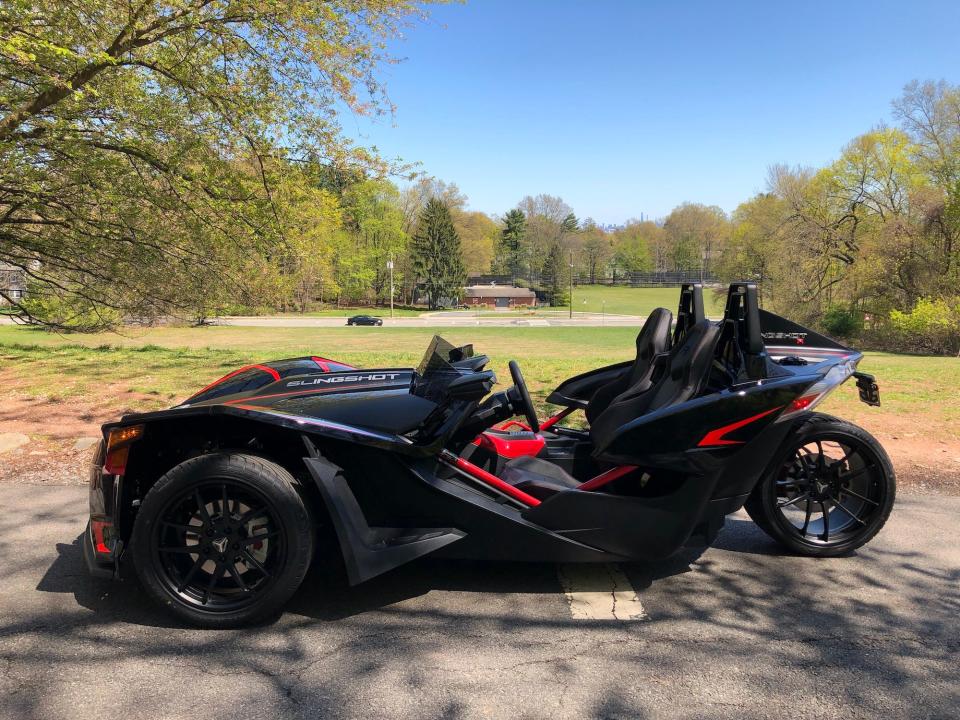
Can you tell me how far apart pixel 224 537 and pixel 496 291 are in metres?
92.8

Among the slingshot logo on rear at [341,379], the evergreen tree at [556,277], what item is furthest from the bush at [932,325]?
the evergreen tree at [556,277]

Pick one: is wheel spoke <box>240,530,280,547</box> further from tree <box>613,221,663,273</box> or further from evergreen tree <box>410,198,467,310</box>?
tree <box>613,221,663,273</box>

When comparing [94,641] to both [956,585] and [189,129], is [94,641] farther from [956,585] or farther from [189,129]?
[189,129]

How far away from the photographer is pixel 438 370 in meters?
3.16

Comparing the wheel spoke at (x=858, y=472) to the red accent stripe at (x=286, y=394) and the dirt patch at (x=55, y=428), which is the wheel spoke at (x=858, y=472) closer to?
the red accent stripe at (x=286, y=394)

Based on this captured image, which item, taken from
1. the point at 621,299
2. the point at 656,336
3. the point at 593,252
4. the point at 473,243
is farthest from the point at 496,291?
the point at 656,336

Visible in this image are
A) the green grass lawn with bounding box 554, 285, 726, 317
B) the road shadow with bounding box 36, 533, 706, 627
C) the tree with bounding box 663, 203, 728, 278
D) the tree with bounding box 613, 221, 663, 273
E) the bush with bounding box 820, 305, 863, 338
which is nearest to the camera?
the road shadow with bounding box 36, 533, 706, 627

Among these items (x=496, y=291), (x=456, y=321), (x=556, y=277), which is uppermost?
(x=556, y=277)

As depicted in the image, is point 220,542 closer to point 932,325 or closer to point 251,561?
point 251,561

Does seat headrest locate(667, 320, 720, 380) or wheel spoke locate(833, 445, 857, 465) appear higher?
seat headrest locate(667, 320, 720, 380)

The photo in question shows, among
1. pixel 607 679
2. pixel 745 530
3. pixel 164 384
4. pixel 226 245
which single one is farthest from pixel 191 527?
pixel 226 245

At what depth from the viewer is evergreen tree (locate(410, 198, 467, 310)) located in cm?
8019

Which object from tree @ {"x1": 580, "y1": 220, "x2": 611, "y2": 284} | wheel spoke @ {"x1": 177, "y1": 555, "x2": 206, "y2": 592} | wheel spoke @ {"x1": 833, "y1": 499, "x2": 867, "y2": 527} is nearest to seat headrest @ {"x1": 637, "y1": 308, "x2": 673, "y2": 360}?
wheel spoke @ {"x1": 833, "y1": 499, "x2": 867, "y2": 527}

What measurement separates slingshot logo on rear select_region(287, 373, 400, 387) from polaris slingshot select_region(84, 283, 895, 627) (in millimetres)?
15
